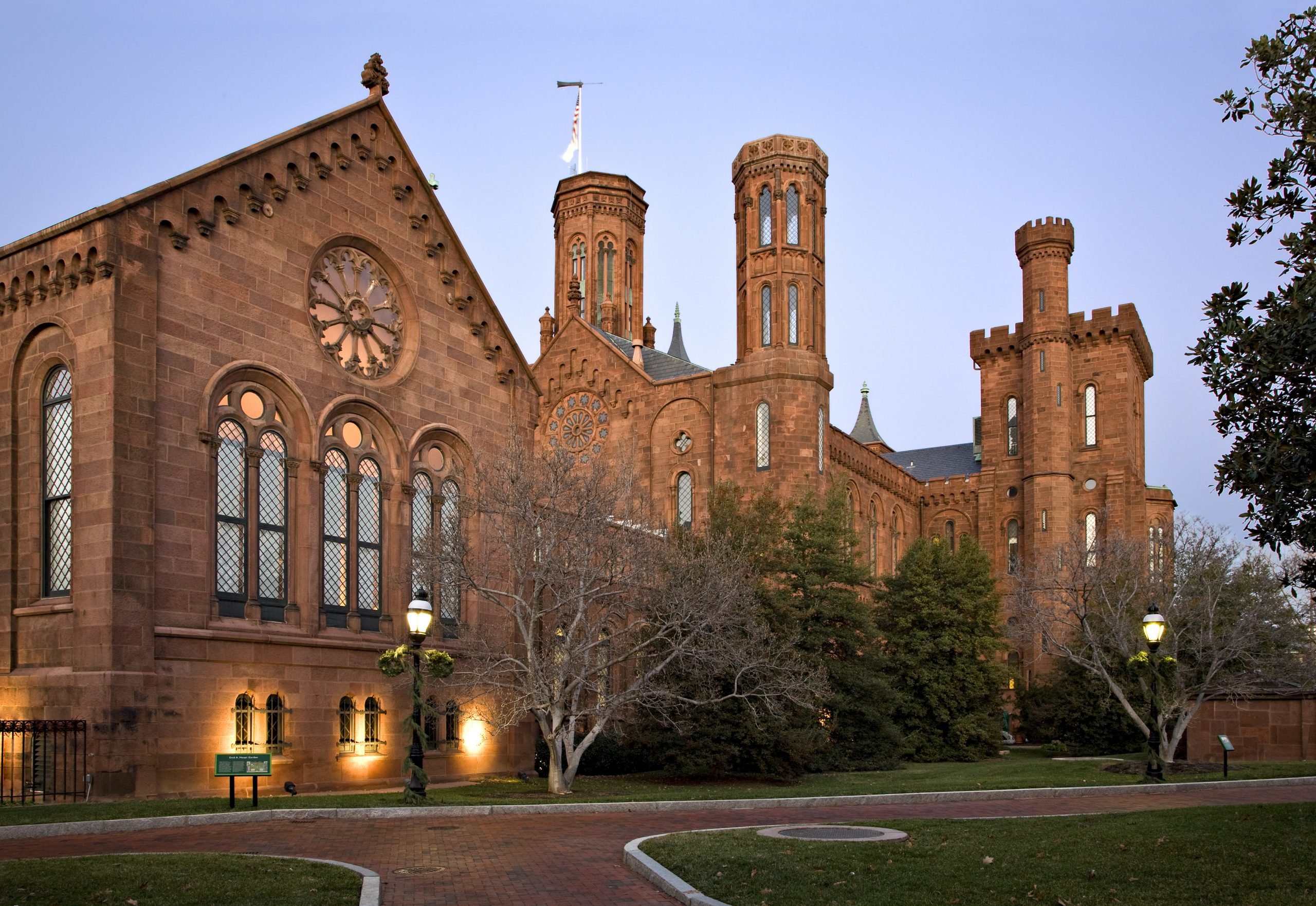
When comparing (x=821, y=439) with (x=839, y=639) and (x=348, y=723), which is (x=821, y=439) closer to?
(x=839, y=639)

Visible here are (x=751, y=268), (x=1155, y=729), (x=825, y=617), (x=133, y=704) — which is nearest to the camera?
(x=133, y=704)

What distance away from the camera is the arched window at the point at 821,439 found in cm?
5038

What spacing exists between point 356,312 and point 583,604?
30.8 ft

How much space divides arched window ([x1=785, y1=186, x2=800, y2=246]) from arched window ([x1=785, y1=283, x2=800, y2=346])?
2.38m

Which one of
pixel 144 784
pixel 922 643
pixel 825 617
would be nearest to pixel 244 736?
pixel 144 784

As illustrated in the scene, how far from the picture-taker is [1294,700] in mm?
34500

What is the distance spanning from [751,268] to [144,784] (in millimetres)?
35381

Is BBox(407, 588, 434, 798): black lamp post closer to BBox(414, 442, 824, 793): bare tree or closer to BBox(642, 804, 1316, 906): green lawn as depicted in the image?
BBox(414, 442, 824, 793): bare tree

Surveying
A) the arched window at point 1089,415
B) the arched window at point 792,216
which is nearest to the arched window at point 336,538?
the arched window at point 792,216

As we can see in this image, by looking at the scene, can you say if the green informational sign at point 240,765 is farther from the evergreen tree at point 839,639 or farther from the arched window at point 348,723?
the evergreen tree at point 839,639

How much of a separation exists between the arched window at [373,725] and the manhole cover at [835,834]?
13359mm

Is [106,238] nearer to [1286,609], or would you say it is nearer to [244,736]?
[244,736]

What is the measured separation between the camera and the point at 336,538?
28.4 meters

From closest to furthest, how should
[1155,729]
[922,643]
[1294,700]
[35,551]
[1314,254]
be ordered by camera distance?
[1314,254] → [35,551] → [1155,729] → [1294,700] → [922,643]
